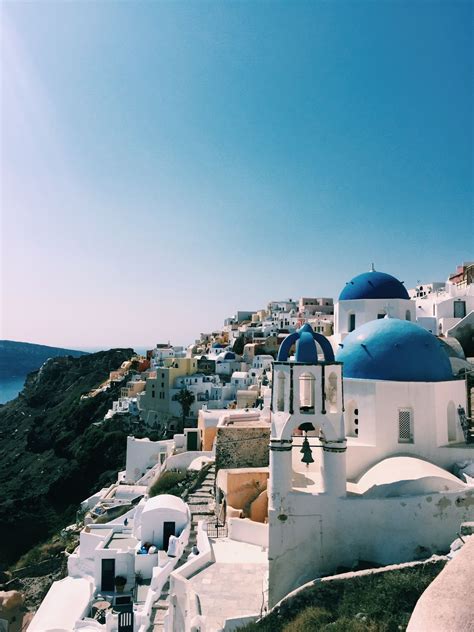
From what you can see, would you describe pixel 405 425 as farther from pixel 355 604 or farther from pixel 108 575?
pixel 108 575

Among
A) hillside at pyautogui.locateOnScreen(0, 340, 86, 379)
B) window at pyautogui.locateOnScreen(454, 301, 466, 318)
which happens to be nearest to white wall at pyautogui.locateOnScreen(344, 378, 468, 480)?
window at pyautogui.locateOnScreen(454, 301, 466, 318)

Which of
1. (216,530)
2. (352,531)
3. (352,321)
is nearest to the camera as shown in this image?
(352,531)

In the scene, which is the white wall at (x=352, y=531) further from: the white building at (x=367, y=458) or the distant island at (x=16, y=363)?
the distant island at (x=16, y=363)

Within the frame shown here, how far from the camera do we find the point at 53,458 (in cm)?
4747

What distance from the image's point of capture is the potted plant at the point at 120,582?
14.6 meters

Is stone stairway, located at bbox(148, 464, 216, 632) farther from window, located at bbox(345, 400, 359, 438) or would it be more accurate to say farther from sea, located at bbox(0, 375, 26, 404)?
sea, located at bbox(0, 375, 26, 404)

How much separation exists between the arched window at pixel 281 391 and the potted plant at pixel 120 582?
8568mm

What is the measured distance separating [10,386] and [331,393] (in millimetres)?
171621

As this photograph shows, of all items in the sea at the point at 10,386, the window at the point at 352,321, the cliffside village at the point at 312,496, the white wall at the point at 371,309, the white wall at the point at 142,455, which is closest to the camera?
the cliffside village at the point at 312,496

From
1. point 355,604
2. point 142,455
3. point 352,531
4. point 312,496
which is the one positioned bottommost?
point 142,455

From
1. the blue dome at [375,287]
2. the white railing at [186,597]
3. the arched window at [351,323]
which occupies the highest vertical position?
the blue dome at [375,287]

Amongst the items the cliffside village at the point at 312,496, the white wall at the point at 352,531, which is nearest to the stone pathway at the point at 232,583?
the cliffside village at the point at 312,496

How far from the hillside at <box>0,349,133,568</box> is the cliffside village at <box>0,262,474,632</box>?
879 inches

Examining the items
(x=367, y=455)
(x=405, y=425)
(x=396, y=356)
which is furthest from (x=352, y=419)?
(x=396, y=356)
